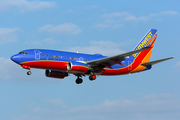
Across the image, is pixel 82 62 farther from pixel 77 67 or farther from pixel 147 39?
pixel 147 39

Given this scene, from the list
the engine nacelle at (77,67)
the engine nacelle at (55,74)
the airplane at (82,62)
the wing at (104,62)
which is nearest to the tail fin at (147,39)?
the airplane at (82,62)

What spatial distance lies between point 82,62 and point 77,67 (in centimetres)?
208

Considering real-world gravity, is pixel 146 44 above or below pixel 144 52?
above

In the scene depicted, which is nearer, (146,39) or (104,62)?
(104,62)

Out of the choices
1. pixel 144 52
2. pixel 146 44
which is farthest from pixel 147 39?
pixel 144 52

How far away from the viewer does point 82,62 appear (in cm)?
5581

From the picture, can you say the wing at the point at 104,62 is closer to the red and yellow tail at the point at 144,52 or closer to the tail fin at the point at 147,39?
the red and yellow tail at the point at 144,52

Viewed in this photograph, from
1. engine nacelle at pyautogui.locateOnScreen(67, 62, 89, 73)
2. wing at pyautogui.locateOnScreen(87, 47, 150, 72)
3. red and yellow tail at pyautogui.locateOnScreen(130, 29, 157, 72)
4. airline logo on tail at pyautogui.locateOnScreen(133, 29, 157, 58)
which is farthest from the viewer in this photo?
airline logo on tail at pyautogui.locateOnScreen(133, 29, 157, 58)

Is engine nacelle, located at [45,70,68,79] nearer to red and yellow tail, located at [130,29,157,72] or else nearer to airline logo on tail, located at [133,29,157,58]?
red and yellow tail, located at [130,29,157,72]

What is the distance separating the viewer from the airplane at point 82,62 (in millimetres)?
52125

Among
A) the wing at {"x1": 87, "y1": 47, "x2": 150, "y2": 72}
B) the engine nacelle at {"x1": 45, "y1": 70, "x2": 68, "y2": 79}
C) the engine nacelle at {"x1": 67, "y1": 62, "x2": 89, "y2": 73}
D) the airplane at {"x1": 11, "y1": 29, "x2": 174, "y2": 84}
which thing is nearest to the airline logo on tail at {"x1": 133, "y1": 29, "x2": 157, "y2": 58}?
the airplane at {"x1": 11, "y1": 29, "x2": 174, "y2": 84}

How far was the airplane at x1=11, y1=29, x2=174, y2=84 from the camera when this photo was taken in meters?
52.1

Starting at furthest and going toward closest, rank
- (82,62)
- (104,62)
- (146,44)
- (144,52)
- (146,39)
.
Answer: (146,39) < (146,44) < (144,52) < (104,62) < (82,62)

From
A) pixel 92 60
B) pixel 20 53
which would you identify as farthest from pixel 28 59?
pixel 92 60
